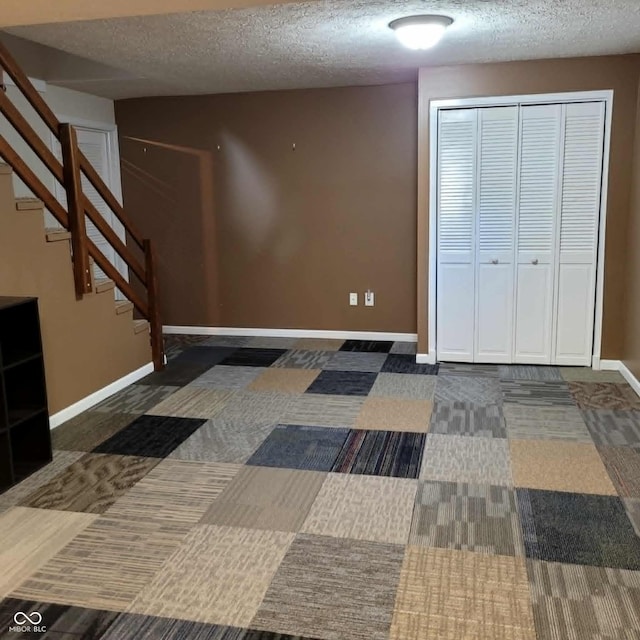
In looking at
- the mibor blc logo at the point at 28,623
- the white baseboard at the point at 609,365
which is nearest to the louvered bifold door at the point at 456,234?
the white baseboard at the point at 609,365

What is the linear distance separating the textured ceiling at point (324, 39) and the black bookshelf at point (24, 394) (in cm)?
159

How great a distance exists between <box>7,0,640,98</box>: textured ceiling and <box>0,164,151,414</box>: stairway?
1052 mm

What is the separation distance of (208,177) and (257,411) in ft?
9.71

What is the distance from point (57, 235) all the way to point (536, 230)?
3458mm

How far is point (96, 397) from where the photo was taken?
14.9ft

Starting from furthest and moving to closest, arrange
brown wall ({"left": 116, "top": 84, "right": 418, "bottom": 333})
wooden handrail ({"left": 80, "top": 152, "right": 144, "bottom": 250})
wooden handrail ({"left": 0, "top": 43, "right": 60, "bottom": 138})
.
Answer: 1. brown wall ({"left": 116, "top": 84, "right": 418, "bottom": 333})
2. wooden handrail ({"left": 80, "top": 152, "right": 144, "bottom": 250})
3. wooden handrail ({"left": 0, "top": 43, "right": 60, "bottom": 138})

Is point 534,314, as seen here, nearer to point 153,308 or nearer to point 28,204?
point 153,308

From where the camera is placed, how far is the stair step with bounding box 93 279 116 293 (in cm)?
452

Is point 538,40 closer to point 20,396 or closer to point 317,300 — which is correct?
point 317,300

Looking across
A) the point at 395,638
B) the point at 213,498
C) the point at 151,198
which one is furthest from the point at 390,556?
the point at 151,198

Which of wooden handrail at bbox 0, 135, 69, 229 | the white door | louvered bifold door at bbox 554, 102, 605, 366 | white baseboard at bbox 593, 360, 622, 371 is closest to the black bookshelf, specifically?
wooden handrail at bbox 0, 135, 69, 229

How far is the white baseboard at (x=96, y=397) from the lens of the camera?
4.14 m

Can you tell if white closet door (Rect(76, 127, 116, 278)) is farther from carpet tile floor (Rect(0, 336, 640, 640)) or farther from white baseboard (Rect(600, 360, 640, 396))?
white baseboard (Rect(600, 360, 640, 396))

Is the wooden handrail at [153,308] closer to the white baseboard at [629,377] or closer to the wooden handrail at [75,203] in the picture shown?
the wooden handrail at [75,203]
